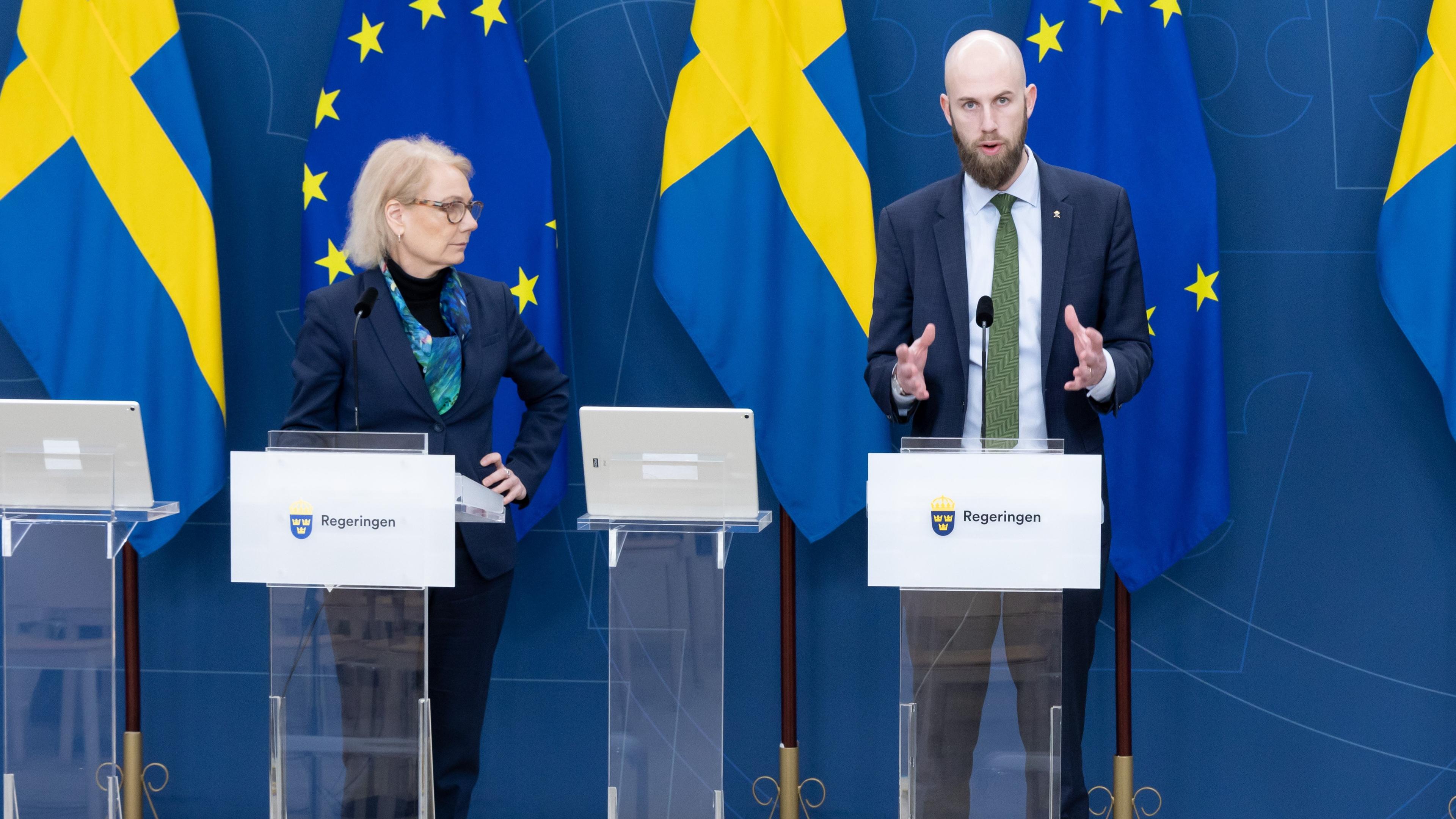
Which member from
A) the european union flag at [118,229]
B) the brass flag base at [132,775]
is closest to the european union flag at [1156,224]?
the european union flag at [118,229]

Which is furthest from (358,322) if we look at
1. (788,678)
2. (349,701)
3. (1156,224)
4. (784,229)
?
(1156,224)

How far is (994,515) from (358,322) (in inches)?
48.4

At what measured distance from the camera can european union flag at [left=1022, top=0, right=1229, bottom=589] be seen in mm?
3367

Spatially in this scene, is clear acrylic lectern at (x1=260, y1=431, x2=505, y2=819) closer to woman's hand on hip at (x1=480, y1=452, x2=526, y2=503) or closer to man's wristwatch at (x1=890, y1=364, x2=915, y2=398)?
woman's hand on hip at (x1=480, y1=452, x2=526, y2=503)

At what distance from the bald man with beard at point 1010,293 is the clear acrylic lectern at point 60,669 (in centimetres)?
151

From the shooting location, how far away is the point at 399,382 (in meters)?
2.59

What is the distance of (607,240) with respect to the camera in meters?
3.76

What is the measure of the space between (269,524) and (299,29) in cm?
209

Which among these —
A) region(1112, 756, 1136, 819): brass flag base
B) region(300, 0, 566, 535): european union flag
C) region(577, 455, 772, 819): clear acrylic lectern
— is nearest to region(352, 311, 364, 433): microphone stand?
region(577, 455, 772, 819): clear acrylic lectern

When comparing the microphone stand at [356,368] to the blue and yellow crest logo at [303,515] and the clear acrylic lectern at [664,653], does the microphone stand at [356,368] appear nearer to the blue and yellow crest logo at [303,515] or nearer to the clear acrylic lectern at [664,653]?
the blue and yellow crest logo at [303,515]

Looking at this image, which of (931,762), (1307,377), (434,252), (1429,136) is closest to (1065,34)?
(1429,136)

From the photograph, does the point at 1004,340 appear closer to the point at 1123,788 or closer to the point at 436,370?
the point at 436,370

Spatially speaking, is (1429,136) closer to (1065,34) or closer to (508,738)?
(1065,34)

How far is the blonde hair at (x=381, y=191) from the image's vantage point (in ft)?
8.75
